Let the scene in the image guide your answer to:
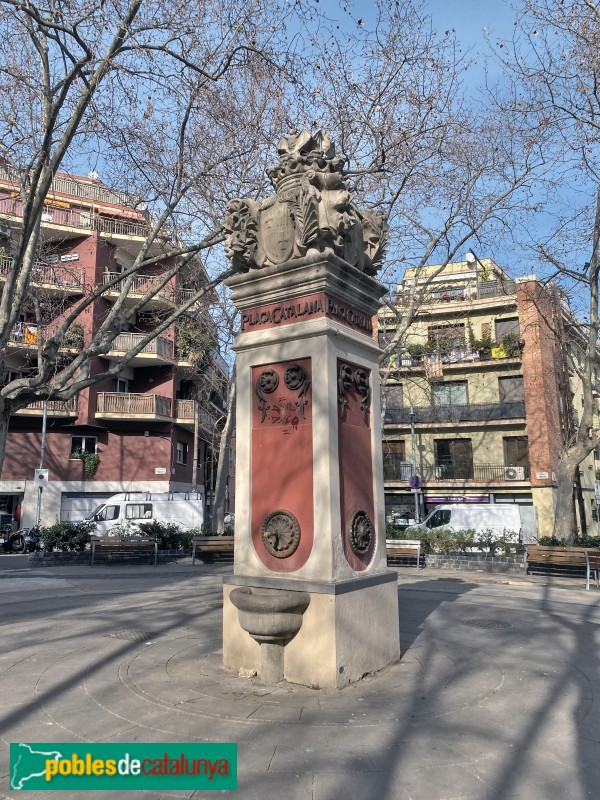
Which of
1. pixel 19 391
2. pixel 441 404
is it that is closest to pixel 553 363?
pixel 441 404

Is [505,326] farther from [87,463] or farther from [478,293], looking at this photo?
[87,463]

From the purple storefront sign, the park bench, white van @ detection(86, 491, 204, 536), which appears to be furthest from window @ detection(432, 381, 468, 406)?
the park bench

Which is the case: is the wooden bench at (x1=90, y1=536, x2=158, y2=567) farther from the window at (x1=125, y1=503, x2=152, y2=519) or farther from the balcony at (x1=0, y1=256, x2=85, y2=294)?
the balcony at (x1=0, y1=256, x2=85, y2=294)

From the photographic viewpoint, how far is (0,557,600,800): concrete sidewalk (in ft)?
11.2

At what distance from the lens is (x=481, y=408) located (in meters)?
33.9

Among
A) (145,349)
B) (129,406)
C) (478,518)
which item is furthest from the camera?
(145,349)

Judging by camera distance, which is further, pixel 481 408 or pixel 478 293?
pixel 478 293

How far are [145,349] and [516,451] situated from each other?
21728mm

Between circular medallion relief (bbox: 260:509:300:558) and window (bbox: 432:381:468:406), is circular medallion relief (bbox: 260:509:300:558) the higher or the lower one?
the lower one

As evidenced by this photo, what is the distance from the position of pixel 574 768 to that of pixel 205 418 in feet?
104

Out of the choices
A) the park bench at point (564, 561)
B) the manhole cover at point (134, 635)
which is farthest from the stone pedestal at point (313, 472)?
the park bench at point (564, 561)

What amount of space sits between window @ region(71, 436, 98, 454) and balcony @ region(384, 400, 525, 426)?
17.0m

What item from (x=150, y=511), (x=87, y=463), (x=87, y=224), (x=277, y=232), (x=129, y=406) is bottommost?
(x=150, y=511)

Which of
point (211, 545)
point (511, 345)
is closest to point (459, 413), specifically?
point (511, 345)
